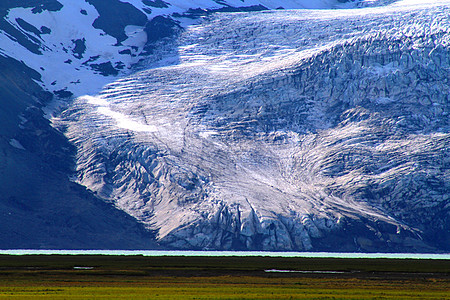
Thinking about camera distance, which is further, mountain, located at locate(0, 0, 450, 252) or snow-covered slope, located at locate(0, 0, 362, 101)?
snow-covered slope, located at locate(0, 0, 362, 101)

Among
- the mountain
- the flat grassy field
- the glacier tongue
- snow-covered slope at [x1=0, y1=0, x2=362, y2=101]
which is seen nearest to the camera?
the flat grassy field

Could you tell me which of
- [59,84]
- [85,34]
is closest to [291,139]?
[59,84]

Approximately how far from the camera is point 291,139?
109 m

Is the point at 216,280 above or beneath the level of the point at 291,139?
beneath

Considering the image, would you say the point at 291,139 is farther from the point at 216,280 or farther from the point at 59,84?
the point at 216,280

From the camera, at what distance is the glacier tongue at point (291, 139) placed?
305 ft

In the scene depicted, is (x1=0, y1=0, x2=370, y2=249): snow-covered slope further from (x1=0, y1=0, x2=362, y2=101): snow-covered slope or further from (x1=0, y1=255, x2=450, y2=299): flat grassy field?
(x1=0, y1=255, x2=450, y2=299): flat grassy field

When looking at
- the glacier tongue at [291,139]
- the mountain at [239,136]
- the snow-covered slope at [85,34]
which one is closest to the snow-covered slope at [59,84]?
the snow-covered slope at [85,34]

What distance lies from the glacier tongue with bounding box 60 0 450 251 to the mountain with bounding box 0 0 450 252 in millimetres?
247

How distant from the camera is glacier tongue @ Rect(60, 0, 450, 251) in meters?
92.8

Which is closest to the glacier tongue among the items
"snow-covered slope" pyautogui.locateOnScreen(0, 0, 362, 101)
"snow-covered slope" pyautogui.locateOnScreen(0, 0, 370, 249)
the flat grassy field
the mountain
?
the mountain

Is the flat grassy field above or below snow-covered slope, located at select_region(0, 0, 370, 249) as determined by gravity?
below

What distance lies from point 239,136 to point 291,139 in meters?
8.44

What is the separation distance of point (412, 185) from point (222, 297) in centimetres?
6530
